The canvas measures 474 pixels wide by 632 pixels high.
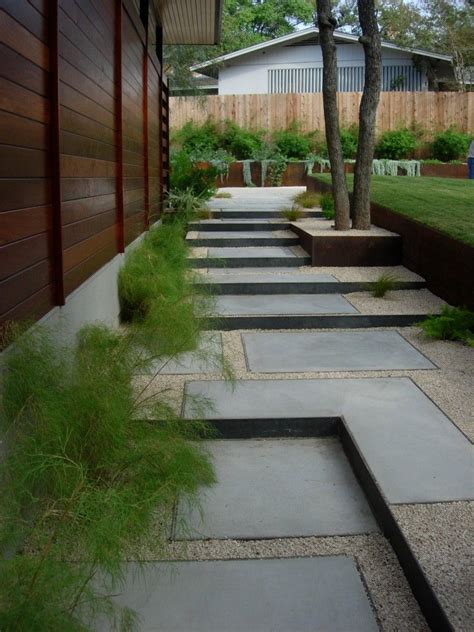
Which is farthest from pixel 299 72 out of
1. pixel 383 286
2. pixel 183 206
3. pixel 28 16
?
pixel 28 16

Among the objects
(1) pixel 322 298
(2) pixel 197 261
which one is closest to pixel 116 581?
(1) pixel 322 298

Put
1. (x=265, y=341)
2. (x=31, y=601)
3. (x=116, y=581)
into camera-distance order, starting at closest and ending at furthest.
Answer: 1. (x=31, y=601)
2. (x=116, y=581)
3. (x=265, y=341)

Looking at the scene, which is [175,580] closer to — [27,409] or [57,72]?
[27,409]

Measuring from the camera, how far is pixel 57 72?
127 inches

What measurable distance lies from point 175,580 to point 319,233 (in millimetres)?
5704

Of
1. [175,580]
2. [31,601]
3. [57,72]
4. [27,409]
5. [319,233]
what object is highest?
[57,72]

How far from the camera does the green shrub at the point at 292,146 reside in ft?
61.9

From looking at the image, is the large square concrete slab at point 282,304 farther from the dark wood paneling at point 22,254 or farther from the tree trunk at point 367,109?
the dark wood paneling at point 22,254

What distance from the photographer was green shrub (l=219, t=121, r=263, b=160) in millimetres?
Answer: 19094

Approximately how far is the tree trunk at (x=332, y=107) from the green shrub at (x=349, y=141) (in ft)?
34.7

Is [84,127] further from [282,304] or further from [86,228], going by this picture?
[282,304]

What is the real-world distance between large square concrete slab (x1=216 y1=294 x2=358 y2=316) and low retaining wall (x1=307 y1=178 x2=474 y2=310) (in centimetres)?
76

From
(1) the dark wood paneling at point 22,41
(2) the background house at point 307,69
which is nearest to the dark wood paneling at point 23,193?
(1) the dark wood paneling at point 22,41

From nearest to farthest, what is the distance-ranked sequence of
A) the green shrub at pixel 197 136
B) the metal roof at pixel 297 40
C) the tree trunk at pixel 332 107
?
1. the tree trunk at pixel 332 107
2. the green shrub at pixel 197 136
3. the metal roof at pixel 297 40
